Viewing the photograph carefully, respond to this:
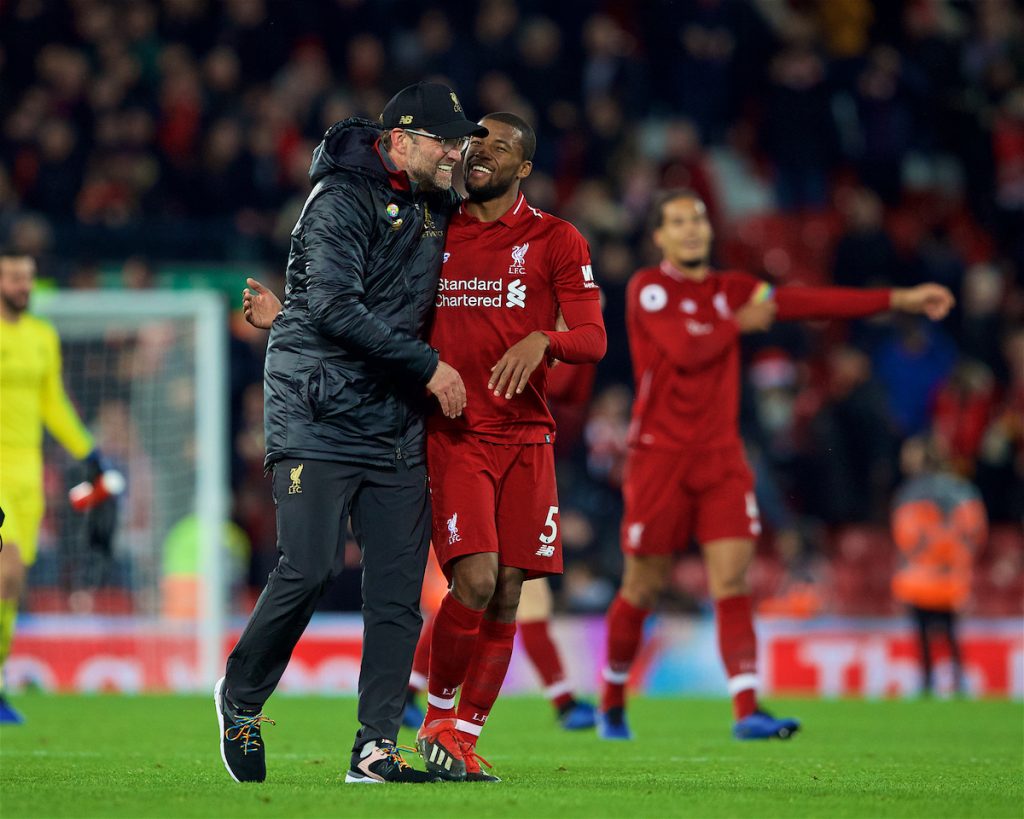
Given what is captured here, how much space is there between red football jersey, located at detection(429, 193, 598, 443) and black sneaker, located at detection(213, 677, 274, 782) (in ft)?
4.03

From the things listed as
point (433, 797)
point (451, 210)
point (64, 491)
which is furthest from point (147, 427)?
point (433, 797)

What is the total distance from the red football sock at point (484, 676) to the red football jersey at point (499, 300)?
714 mm

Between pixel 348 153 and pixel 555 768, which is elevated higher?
pixel 348 153

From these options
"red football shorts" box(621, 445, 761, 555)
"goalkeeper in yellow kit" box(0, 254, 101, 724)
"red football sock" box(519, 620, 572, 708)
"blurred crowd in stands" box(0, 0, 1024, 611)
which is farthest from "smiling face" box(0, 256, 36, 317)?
"blurred crowd in stands" box(0, 0, 1024, 611)

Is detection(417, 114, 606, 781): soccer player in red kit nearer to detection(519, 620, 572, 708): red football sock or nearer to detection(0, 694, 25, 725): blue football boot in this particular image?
detection(519, 620, 572, 708): red football sock

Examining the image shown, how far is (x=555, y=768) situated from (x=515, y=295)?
1891 mm

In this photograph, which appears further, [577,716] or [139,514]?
[139,514]

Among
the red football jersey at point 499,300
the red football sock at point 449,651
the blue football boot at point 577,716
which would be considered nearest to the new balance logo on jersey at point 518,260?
the red football jersey at point 499,300

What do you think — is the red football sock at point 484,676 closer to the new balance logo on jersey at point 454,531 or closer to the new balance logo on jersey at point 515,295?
the new balance logo on jersey at point 454,531

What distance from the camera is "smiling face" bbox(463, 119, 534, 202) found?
21.3ft

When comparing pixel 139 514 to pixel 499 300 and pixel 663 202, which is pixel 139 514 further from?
pixel 499 300

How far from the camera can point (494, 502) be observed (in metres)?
6.34

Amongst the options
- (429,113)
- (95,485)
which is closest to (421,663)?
(95,485)

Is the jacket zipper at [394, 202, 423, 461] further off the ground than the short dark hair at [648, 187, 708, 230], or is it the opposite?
the short dark hair at [648, 187, 708, 230]
